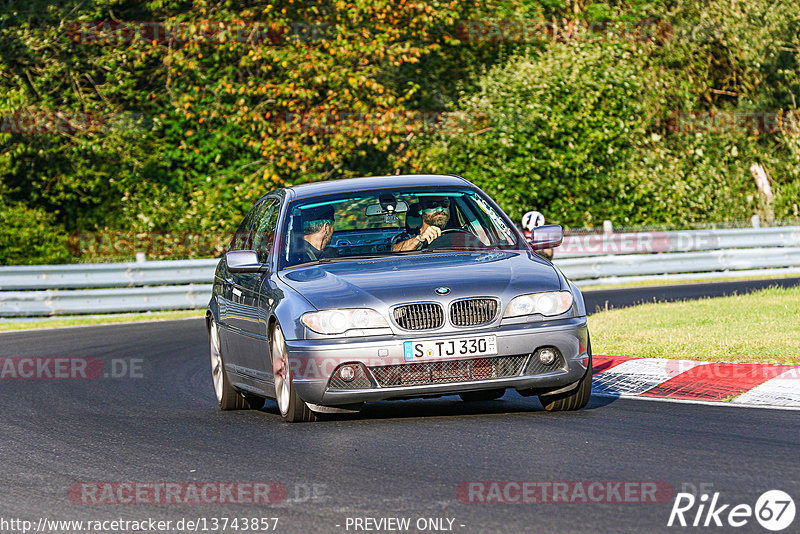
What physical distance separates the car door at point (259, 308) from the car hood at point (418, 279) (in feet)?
1.03

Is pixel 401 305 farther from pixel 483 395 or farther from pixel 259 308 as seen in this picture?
pixel 483 395

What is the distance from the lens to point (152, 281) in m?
23.4

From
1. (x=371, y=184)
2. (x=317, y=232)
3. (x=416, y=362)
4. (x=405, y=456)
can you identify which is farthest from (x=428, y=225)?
(x=405, y=456)

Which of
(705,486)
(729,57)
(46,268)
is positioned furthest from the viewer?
(729,57)

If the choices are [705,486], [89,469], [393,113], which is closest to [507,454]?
[705,486]

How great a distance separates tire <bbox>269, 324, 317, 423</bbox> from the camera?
852 cm

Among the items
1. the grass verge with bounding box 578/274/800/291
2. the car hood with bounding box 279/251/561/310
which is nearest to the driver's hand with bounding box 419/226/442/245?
the car hood with bounding box 279/251/561/310

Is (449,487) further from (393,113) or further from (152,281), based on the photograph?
(393,113)

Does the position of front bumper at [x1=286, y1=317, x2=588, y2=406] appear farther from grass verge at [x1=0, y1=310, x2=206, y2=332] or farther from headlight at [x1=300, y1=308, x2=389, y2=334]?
grass verge at [x1=0, y1=310, x2=206, y2=332]

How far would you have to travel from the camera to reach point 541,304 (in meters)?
8.30

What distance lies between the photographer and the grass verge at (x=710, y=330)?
10805 mm

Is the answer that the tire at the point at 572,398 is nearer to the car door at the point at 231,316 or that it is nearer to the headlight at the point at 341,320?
the headlight at the point at 341,320

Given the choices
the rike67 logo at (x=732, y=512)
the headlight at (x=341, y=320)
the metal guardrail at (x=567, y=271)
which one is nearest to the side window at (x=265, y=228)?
the headlight at (x=341, y=320)

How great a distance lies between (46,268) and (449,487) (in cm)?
1758
